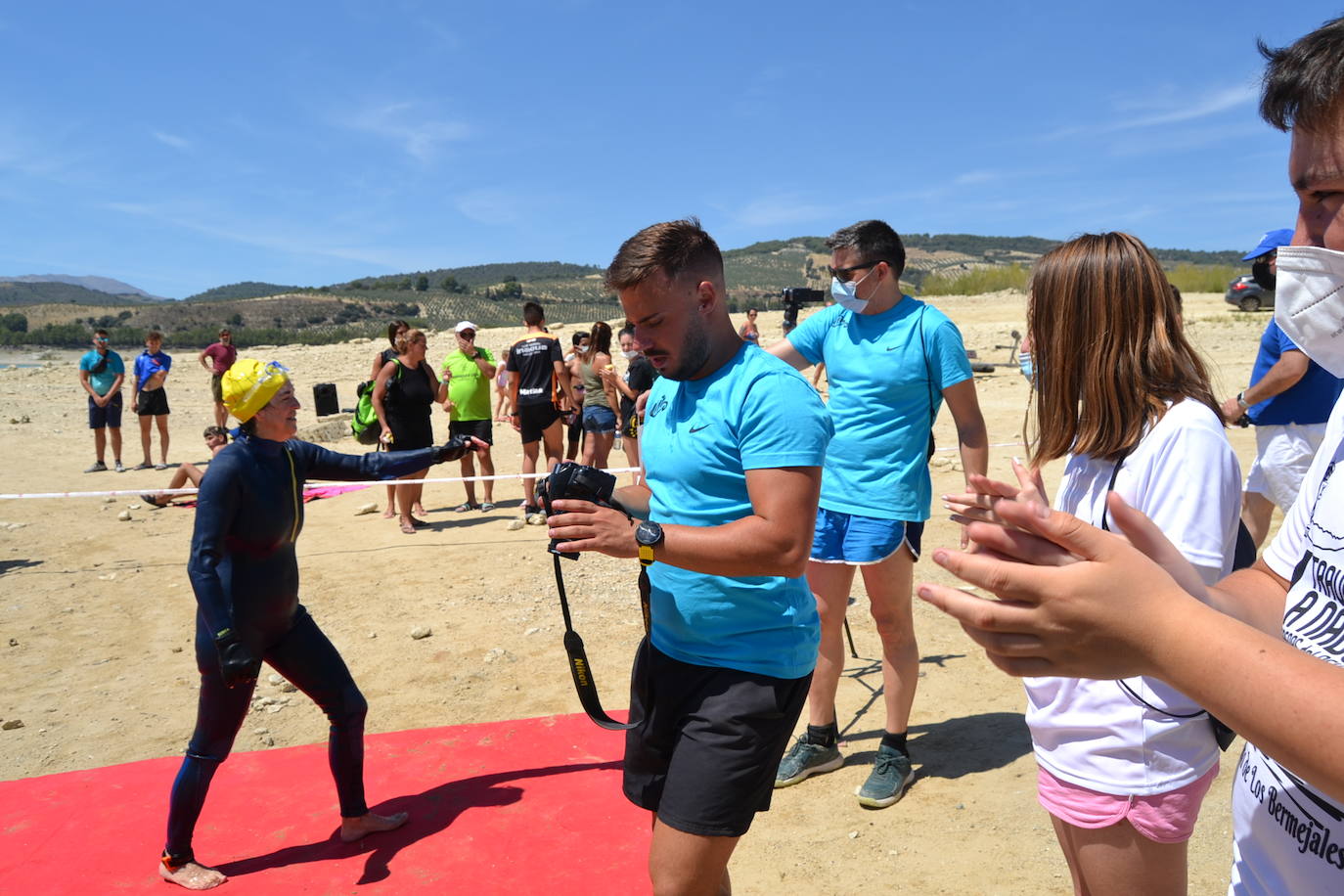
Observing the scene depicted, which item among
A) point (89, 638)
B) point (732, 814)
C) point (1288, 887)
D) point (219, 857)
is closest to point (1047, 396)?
point (1288, 887)

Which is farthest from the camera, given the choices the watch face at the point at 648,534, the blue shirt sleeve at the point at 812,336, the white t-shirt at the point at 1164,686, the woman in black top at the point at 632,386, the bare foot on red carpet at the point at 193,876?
the woman in black top at the point at 632,386

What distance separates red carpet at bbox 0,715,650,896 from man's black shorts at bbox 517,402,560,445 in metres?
5.23

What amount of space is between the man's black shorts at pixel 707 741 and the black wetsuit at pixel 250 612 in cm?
160

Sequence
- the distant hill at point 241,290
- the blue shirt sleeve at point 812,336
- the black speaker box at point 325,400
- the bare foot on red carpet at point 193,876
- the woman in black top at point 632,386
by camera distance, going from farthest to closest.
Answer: the distant hill at point 241,290
the black speaker box at point 325,400
the woman in black top at point 632,386
the blue shirt sleeve at point 812,336
the bare foot on red carpet at point 193,876

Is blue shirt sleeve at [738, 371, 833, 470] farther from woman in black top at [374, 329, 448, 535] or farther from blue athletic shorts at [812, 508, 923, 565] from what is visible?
woman in black top at [374, 329, 448, 535]

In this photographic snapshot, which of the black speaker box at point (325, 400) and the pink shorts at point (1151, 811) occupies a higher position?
the black speaker box at point (325, 400)

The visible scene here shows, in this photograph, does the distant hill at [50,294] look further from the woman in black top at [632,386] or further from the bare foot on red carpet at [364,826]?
the bare foot on red carpet at [364,826]

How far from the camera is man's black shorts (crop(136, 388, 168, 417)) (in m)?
12.8

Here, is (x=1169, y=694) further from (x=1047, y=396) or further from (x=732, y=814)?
(x=732, y=814)

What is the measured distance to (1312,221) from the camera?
113cm

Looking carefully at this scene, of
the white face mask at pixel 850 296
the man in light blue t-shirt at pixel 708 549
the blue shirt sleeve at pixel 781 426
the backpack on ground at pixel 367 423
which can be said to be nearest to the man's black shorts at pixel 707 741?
the man in light blue t-shirt at pixel 708 549

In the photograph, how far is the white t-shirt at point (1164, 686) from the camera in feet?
5.83

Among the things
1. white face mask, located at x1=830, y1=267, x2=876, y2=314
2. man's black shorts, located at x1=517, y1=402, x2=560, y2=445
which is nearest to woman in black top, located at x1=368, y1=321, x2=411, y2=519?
man's black shorts, located at x1=517, y1=402, x2=560, y2=445

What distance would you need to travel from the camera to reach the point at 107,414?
42.5 ft
